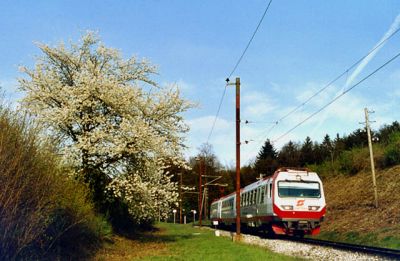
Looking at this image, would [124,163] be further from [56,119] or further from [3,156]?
[3,156]

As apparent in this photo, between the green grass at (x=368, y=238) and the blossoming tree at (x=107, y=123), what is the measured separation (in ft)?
33.4

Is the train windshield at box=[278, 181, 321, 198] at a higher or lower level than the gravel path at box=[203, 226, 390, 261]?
higher

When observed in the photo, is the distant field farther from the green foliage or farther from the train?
the green foliage

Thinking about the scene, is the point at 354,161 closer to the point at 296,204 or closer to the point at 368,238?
the point at 368,238

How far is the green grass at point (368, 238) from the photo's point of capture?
20.2 meters

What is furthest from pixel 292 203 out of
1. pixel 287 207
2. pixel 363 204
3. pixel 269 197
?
pixel 363 204

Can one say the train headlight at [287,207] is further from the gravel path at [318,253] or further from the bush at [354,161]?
the bush at [354,161]

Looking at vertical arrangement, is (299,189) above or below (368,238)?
above

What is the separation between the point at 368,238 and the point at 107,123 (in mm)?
14593

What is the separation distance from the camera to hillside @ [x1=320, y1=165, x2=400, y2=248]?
76.1 ft

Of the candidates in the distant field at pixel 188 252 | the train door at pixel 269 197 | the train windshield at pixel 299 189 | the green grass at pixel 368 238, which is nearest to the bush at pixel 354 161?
the green grass at pixel 368 238

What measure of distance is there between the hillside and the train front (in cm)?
293

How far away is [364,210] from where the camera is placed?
98.1 ft

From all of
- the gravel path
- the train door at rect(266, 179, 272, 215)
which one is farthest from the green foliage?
the gravel path
